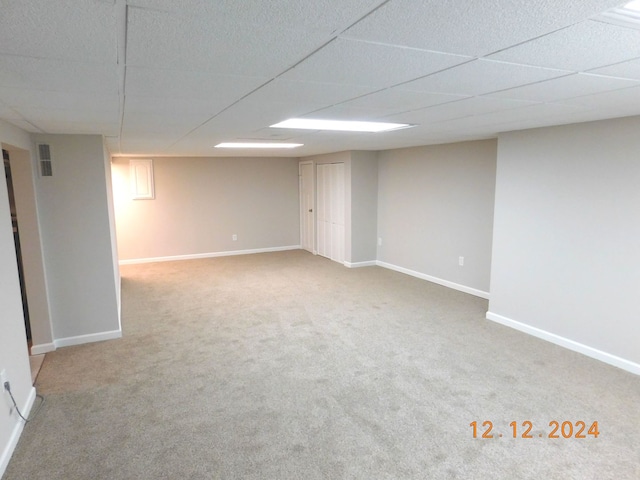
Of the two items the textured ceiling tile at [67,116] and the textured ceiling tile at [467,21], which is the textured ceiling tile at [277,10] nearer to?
the textured ceiling tile at [467,21]

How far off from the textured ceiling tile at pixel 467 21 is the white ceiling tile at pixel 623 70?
24.6 inches

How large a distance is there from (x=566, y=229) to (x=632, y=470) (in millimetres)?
2064

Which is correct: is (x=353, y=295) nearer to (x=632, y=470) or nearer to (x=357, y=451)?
(x=357, y=451)

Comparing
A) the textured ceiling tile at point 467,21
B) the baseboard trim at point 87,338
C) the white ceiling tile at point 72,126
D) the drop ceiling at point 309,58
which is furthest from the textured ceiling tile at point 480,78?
the baseboard trim at point 87,338

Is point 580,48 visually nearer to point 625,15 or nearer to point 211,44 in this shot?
point 625,15

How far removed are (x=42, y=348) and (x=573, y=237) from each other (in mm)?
5099

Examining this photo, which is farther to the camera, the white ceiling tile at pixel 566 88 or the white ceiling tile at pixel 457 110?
the white ceiling tile at pixel 457 110

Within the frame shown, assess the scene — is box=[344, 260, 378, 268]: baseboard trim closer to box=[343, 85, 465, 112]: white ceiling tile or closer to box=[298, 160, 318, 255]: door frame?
box=[298, 160, 318, 255]: door frame

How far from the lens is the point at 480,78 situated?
1.73m

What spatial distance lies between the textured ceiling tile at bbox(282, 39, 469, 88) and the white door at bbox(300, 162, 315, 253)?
6241 millimetres

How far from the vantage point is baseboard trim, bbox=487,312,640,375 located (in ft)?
10.6

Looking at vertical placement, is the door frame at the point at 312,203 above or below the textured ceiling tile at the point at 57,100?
below

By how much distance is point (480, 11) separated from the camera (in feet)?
3.38

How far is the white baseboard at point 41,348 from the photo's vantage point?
3.71 metres
